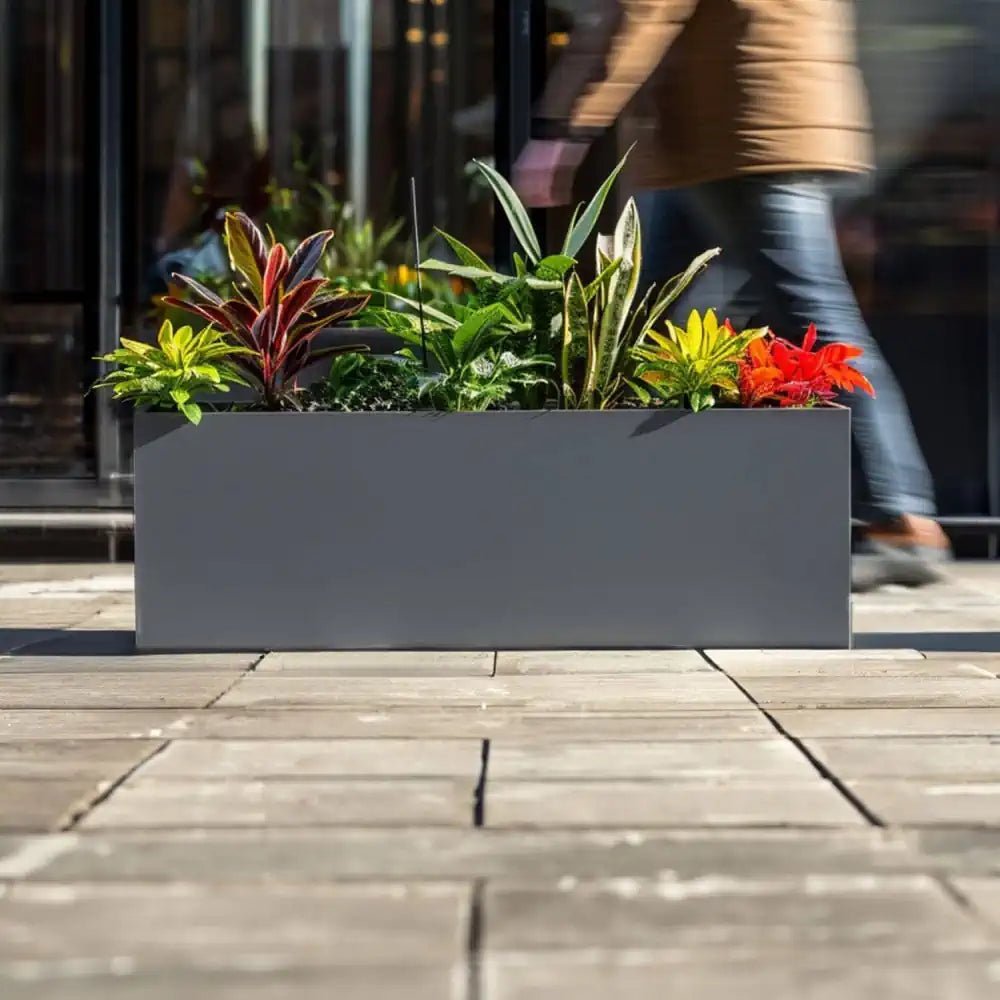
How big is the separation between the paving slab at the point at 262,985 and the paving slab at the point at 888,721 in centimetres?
138

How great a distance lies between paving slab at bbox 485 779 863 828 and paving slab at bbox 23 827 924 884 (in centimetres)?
6

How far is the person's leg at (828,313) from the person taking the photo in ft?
15.4

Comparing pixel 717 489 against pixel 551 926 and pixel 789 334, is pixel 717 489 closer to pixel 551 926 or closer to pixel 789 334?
pixel 789 334

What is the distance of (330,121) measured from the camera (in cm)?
763

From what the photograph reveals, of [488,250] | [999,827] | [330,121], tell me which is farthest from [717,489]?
[330,121]

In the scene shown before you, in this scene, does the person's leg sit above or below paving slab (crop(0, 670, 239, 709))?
above

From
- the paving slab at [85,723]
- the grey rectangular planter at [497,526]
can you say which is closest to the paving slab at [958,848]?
the paving slab at [85,723]

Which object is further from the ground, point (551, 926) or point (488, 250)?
point (488, 250)

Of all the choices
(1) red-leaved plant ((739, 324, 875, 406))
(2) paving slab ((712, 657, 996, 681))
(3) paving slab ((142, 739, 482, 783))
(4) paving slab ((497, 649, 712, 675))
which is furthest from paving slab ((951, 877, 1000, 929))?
(1) red-leaved plant ((739, 324, 875, 406))

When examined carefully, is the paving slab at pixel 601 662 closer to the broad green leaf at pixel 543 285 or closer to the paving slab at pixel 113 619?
the broad green leaf at pixel 543 285

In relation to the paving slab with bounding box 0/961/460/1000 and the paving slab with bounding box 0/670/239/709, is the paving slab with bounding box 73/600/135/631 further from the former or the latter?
the paving slab with bounding box 0/961/460/1000

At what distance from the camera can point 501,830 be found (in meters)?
2.38

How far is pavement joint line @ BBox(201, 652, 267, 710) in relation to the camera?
3.44m

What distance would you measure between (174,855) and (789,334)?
2875 mm
